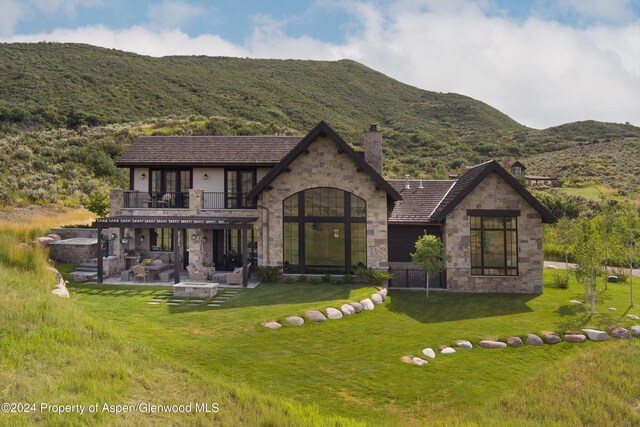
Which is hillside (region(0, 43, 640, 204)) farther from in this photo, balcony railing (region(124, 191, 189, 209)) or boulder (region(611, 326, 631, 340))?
boulder (region(611, 326, 631, 340))

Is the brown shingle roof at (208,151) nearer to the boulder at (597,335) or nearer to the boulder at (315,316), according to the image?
the boulder at (315,316)

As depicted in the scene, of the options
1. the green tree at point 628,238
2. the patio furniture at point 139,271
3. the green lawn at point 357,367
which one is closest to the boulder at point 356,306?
the green lawn at point 357,367

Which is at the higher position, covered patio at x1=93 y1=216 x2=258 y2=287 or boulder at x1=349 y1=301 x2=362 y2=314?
covered patio at x1=93 y1=216 x2=258 y2=287

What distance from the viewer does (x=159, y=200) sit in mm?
23672

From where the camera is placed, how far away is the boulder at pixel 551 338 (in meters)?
13.7

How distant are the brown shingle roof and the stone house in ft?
0.31

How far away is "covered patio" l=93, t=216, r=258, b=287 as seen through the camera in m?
19.6

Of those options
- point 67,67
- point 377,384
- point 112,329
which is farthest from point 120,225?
point 67,67

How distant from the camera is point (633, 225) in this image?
20000 millimetres

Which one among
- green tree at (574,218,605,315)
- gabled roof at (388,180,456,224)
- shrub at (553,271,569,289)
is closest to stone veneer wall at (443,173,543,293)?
gabled roof at (388,180,456,224)

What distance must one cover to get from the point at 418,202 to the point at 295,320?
36.0ft

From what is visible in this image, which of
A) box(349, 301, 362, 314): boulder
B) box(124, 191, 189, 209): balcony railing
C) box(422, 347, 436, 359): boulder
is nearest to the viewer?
box(422, 347, 436, 359): boulder

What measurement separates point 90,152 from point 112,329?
40.2m

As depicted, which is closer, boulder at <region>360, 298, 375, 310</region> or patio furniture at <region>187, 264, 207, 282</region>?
boulder at <region>360, 298, 375, 310</region>
